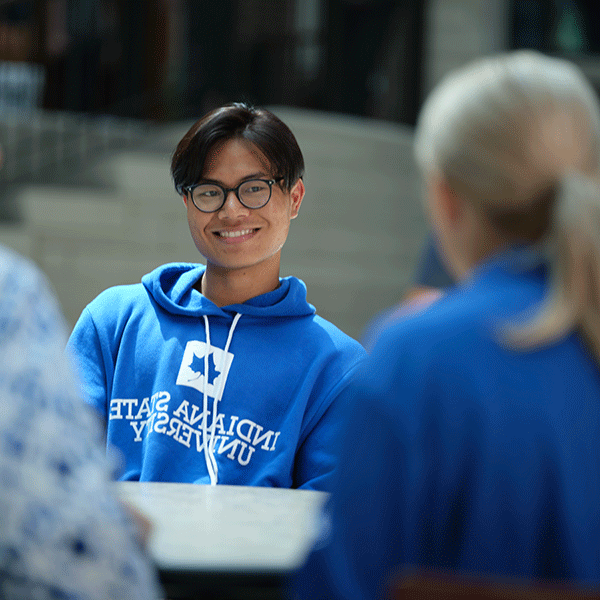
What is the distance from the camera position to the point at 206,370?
1737 mm

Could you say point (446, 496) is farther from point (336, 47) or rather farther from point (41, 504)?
point (336, 47)

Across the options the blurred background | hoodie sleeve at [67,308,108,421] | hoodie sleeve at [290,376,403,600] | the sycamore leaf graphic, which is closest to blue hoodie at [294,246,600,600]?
hoodie sleeve at [290,376,403,600]

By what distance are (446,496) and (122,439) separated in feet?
3.47

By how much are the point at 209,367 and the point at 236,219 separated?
0.35 meters

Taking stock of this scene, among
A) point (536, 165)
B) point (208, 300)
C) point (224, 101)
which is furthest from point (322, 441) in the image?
point (224, 101)

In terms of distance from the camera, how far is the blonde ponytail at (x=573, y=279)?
81 cm

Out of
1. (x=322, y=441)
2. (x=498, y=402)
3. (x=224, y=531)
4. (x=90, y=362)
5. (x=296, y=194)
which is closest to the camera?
(x=498, y=402)

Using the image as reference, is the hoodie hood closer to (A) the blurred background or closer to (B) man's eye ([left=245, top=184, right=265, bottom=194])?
(B) man's eye ([left=245, top=184, right=265, bottom=194])

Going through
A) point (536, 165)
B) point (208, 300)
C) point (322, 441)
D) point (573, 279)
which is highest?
point (536, 165)

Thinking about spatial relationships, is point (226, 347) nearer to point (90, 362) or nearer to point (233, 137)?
point (90, 362)

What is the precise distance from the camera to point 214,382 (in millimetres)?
1725

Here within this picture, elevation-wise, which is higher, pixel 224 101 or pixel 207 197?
pixel 207 197

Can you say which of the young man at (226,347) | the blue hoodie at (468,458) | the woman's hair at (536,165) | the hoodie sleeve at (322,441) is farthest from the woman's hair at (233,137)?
the blue hoodie at (468,458)

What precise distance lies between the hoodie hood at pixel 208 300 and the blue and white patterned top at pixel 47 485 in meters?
0.95
